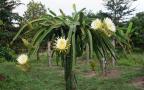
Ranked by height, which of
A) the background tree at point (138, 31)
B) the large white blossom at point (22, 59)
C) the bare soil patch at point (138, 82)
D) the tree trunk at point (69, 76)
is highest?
the background tree at point (138, 31)

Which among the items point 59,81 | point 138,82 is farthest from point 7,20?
point 138,82

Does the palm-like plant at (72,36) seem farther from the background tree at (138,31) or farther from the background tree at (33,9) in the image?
the background tree at (33,9)

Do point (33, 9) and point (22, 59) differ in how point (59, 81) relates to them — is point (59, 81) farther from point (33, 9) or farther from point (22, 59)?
point (33, 9)

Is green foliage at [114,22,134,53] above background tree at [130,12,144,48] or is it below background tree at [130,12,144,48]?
below

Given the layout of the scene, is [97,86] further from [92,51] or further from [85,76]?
[92,51]

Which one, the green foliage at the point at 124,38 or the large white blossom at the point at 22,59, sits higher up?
the green foliage at the point at 124,38

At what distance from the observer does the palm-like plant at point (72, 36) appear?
254 cm

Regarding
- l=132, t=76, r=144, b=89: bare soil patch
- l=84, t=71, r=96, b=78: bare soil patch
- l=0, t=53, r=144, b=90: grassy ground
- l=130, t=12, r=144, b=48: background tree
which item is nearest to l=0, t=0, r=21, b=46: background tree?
l=0, t=53, r=144, b=90: grassy ground

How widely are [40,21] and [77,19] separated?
256 millimetres

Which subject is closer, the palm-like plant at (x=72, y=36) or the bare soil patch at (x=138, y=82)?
the palm-like plant at (x=72, y=36)

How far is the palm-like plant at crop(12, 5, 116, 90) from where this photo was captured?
2545 millimetres

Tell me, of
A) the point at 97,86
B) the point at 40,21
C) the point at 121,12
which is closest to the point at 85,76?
the point at 97,86

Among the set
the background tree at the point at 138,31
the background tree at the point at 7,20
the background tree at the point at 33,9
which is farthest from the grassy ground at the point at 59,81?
the background tree at the point at 33,9

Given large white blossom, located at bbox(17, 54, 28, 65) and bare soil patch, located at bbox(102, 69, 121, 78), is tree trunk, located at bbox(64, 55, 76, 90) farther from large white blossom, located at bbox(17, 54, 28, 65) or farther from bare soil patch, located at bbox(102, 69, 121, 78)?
bare soil patch, located at bbox(102, 69, 121, 78)
